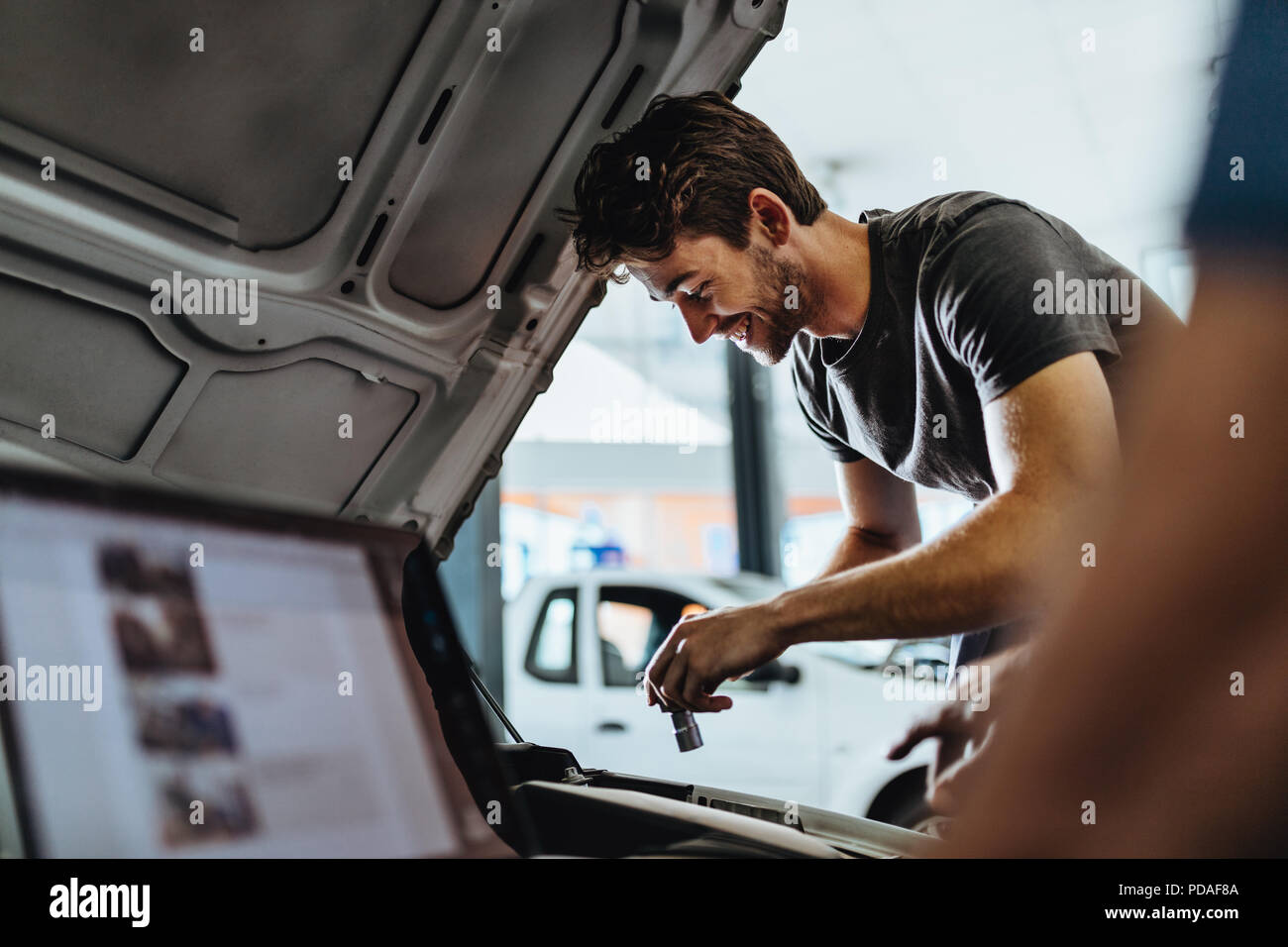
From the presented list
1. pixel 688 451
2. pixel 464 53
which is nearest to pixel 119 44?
pixel 464 53

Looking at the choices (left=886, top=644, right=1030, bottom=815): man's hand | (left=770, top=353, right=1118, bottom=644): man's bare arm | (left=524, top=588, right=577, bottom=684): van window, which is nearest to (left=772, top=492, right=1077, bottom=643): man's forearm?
(left=770, top=353, right=1118, bottom=644): man's bare arm

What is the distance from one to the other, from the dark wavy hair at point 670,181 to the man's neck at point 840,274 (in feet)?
0.30

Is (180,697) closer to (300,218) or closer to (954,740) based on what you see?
(954,740)

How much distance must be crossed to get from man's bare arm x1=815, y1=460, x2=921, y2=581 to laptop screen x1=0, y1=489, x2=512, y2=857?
1.10 metres

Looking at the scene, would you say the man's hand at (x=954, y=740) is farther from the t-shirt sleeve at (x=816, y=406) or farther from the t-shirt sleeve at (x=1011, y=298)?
the t-shirt sleeve at (x=816, y=406)

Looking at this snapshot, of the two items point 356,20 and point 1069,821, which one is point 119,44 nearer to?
point 356,20

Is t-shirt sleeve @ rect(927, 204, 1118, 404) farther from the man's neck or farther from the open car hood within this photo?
the open car hood

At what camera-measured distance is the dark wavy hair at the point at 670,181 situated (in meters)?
1.37

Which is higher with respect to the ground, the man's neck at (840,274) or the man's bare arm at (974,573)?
the man's neck at (840,274)

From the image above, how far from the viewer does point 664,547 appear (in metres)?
7.07

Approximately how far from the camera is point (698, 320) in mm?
1453

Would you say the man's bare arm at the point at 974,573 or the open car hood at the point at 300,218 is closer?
the man's bare arm at the point at 974,573

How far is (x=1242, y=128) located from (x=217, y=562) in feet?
2.42

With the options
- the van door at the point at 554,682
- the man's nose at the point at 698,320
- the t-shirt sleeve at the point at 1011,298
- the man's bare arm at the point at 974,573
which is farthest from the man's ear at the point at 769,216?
the van door at the point at 554,682
